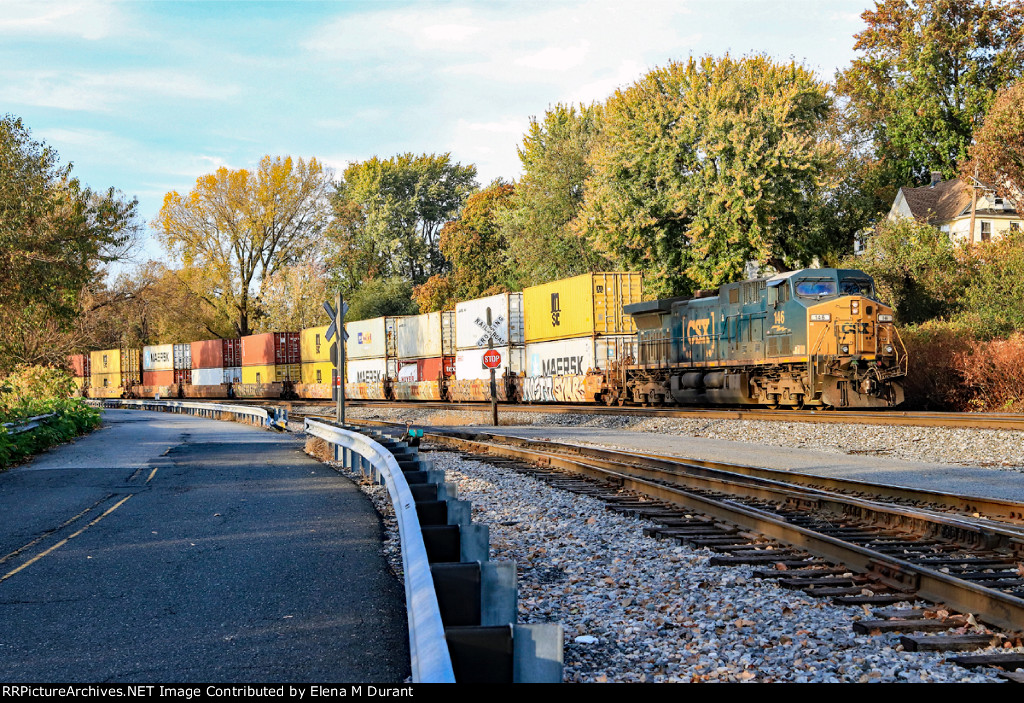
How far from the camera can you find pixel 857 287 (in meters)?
20.4

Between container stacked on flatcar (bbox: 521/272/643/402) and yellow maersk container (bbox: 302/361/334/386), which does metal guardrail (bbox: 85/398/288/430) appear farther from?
container stacked on flatcar (bbox: 521/272/643/402)

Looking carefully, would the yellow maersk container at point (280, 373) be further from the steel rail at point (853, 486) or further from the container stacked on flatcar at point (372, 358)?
the steel rail at point (853, 486)

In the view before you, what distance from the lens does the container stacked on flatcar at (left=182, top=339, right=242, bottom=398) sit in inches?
2062

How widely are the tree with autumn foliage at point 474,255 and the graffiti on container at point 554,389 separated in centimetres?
3064

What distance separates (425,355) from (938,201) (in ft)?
114

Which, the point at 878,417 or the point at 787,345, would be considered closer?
the point at 878,417

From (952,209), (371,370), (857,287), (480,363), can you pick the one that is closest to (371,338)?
(371,370)

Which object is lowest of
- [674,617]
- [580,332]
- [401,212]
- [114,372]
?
[674,617]

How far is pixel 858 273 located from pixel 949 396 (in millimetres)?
4766

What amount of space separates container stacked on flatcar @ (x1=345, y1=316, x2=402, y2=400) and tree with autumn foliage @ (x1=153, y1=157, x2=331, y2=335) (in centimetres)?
2204

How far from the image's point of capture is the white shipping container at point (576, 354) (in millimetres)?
28250

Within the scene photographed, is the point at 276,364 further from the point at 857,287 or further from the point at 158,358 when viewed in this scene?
the point at 857,287

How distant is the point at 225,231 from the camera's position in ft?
210

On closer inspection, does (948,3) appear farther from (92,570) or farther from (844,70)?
(92,570)
